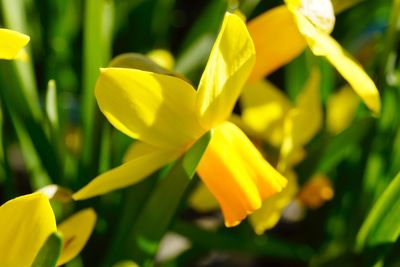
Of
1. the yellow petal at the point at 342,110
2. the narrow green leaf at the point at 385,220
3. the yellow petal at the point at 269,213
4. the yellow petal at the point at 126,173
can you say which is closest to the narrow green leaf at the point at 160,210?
the yellow petal at the point at 126,173

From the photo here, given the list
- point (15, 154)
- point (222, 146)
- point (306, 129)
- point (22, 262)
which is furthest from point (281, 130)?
point (15, 154)

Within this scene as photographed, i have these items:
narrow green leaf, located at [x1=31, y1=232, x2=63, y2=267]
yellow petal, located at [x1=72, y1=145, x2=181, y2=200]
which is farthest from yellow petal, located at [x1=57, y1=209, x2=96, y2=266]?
narrow green leaf, located at [x1=31, y1=232, x2=63, y2=267]

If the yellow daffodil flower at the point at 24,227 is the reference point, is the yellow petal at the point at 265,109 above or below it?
below

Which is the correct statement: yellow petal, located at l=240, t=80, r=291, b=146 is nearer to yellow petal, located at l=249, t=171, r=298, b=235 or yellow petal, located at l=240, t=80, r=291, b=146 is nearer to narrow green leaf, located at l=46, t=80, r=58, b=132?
yellow petal, located at l=249, t=171, r=298, b=235

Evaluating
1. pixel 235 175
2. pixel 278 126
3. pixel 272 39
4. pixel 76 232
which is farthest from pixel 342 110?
pixel 76 232

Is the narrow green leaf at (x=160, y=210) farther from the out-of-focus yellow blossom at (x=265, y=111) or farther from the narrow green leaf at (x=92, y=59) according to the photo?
the out-of-focus yellow blossom at (x=265, y=111)

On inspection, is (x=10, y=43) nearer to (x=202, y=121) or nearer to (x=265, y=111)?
(x=202, y=121)
